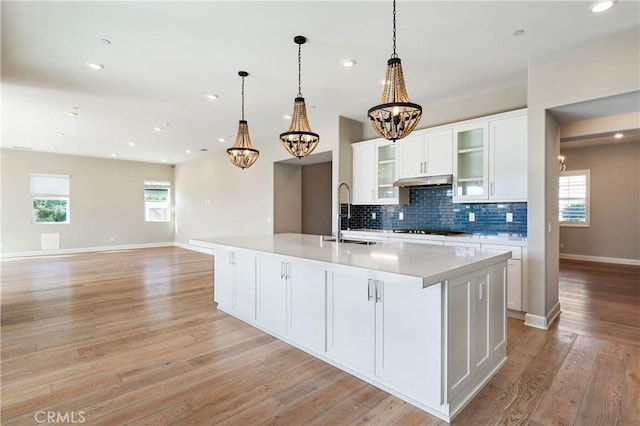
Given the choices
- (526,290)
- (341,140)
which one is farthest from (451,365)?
(341,140)

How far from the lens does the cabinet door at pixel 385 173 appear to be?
5.06 m

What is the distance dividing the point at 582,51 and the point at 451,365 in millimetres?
3246

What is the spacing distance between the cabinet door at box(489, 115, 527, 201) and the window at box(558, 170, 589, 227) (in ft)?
17.9

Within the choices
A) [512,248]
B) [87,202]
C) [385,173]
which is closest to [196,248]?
[87,202]

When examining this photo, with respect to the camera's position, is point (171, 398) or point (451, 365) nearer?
point (451, 365)

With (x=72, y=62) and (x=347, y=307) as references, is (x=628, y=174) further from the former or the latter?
(x=72, y=62)

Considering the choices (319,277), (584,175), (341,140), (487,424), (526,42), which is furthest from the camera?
(584,175)

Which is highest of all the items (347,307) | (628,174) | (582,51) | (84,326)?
(582,51)

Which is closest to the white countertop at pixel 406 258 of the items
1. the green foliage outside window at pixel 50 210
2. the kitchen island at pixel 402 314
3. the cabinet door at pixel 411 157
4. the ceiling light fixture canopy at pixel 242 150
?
the kitchen island at pixel 402 314

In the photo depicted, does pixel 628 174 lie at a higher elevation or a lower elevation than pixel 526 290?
higher

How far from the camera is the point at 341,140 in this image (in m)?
5.44

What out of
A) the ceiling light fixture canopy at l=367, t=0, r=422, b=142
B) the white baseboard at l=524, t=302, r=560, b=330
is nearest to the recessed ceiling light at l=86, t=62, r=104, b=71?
the ceiling light fixture canopy at l=367, t=0, r=422, b=142

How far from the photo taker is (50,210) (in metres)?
8.95

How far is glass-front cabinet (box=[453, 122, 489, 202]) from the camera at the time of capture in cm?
412
